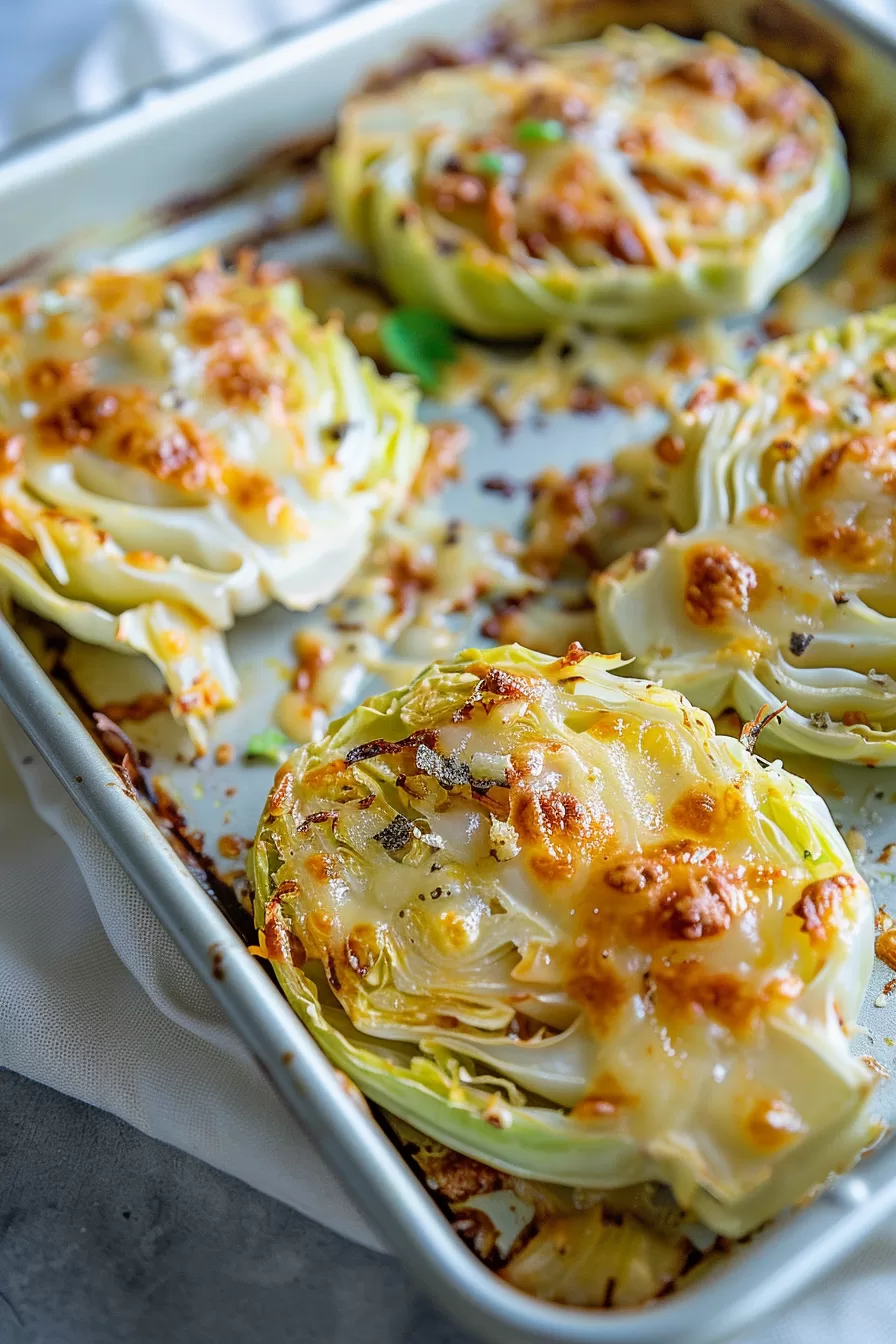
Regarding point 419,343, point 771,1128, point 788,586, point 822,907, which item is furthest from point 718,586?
point 419,343

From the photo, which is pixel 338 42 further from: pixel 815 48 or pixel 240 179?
pixel 815 48

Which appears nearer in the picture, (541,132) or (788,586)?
(788,586)

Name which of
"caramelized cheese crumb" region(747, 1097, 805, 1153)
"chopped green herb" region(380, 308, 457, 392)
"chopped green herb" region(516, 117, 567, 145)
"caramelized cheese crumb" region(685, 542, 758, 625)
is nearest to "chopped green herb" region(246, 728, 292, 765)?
"caramelized cheese crumb" region(685, 542, 758, 625)

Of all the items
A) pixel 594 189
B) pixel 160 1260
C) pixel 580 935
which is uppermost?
pixel 594 189

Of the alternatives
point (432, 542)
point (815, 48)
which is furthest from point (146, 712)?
point (815, 48)

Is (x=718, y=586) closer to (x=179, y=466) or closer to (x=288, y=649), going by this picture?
(x=288, y=649)

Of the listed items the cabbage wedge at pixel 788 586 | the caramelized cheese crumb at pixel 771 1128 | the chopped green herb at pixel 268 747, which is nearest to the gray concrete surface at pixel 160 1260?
the caramelized cheese crumb at pixel 771 1128
